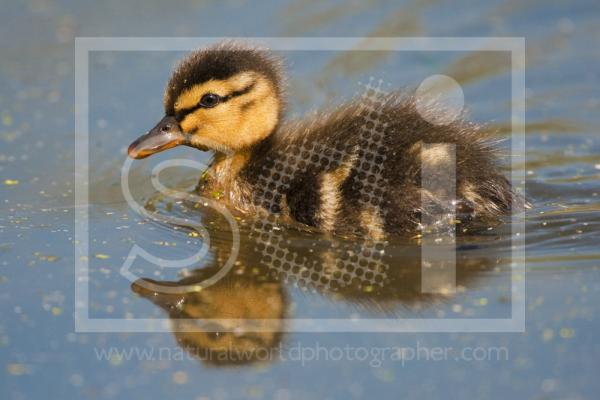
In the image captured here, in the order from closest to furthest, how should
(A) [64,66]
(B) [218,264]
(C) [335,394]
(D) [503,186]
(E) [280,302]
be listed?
1. (C) [335,394]
2. (E) [280,302]
3. (B) [218,264]
4. (D) [503,186]
5. (A) [64,66]

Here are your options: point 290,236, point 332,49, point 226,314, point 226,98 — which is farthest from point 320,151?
point 332,49

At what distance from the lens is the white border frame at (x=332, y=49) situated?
102 inches

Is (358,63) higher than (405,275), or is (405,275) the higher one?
(358,63)

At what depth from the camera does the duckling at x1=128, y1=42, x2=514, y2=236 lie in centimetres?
306

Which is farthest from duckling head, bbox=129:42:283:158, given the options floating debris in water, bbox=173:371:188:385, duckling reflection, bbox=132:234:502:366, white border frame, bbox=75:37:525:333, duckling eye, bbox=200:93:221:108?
floating debris in water, bbox=173:371:188:385

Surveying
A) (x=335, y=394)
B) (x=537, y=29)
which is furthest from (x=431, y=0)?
(x=335, y=394)

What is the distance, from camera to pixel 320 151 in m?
3.15

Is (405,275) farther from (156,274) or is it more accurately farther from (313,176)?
(156,274)

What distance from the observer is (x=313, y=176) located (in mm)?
3113

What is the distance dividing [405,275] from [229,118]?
0.86 metres

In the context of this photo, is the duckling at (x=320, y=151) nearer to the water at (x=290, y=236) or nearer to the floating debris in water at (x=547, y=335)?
the water at (x=290, y=236)

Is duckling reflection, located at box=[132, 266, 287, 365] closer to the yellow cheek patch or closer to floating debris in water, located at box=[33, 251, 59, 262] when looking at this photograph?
floating debris in water, located at box=[33, 251, 59, 262]

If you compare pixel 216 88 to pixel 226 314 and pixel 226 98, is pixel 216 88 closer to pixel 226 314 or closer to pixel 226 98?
pixel 226 98

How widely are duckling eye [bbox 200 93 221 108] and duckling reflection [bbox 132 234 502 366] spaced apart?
1.79 feet
